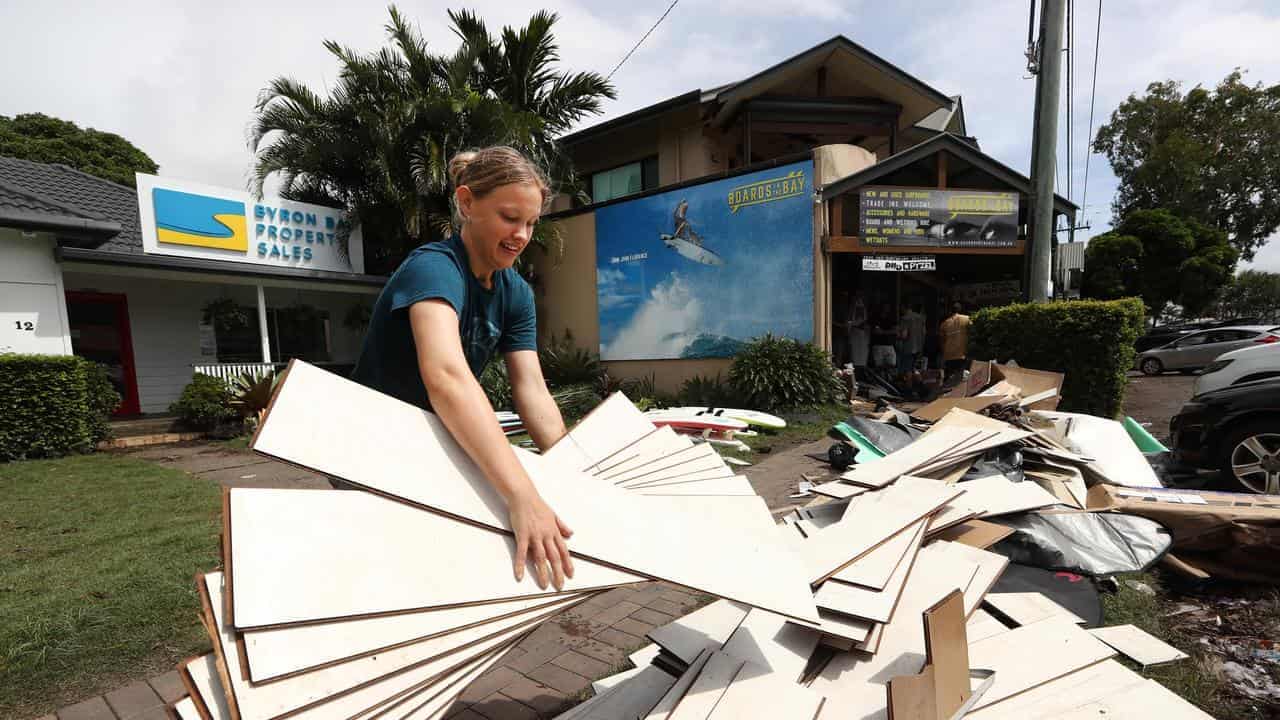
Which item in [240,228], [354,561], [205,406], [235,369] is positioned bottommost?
[205,406]

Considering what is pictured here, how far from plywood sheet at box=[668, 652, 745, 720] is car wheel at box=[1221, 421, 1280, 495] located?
4.92 m

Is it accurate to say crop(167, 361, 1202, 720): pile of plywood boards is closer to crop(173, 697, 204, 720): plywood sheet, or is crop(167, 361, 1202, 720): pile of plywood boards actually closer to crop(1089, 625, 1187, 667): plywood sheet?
crop(173, 697, 204, 720): plywood sheet

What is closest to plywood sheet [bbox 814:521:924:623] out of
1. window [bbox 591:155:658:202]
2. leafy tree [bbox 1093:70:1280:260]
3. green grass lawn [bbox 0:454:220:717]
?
green grass lawn [bbox 0:454:220:717]

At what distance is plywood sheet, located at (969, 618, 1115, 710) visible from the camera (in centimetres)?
161

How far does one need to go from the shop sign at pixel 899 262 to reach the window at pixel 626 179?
584 centimetres

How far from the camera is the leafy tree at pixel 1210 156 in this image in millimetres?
24297

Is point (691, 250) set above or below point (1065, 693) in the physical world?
above

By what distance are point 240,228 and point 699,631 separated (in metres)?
11.1

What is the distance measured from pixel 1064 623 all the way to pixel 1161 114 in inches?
1422

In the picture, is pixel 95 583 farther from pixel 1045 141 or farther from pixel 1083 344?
pixel 1045 141

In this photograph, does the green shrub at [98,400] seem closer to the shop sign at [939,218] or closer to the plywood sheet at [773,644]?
the plywood sheet at [773,644]

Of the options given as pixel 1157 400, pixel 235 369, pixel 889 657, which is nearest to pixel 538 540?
pixel 889 657

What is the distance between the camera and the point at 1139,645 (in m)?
2.11

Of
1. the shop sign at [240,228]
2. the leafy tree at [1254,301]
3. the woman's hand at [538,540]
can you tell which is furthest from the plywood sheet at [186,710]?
the leafy tree at [1254,301]
